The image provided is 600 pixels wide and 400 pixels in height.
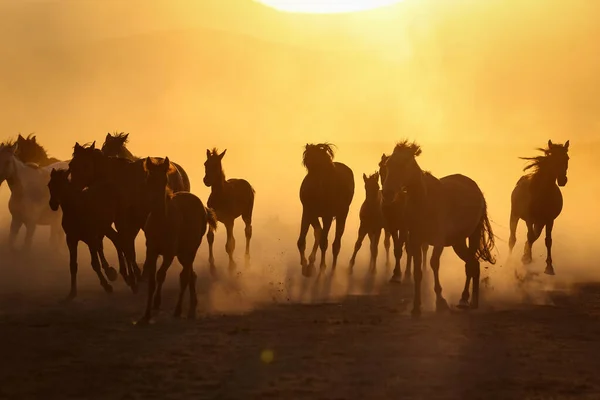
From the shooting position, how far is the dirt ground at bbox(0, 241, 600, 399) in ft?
30.3

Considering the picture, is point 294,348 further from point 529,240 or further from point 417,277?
point 529,240

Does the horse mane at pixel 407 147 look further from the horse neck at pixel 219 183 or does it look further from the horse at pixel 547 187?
the horse at pixel 547 187

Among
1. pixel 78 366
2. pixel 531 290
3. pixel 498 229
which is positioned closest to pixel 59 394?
pixel 78 366

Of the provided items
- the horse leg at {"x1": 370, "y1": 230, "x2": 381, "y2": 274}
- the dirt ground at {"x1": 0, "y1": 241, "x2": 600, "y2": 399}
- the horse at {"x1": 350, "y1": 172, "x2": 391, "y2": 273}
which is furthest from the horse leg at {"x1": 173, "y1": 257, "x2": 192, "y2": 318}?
the horse at {"x1": 350, "y1": 172, "x2": 391, "y2": 273}

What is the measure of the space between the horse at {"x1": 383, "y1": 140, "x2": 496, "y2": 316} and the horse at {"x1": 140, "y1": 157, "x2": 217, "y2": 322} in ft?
9.18

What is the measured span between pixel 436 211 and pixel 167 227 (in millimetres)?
4203

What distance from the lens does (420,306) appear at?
46.7 ft

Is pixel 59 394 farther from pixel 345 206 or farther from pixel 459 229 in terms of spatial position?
pixel 345 206

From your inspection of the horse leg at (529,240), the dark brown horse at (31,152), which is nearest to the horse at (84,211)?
the horse leg at (529,240)

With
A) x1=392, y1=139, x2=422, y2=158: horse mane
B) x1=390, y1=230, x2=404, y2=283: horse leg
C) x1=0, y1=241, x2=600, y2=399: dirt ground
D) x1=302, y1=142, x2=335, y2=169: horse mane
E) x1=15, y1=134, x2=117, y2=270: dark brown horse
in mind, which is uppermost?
x1=15, y1=134, x2=117, y2=270: dark brown horse

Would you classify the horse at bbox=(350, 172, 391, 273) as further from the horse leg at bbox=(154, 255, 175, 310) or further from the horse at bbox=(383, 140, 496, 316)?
the horse leg at bbox=(154, 255, 175, 310)

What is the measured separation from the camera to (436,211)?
48.1ft

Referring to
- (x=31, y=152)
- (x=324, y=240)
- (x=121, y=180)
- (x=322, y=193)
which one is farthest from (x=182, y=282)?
(x=31, y=152)

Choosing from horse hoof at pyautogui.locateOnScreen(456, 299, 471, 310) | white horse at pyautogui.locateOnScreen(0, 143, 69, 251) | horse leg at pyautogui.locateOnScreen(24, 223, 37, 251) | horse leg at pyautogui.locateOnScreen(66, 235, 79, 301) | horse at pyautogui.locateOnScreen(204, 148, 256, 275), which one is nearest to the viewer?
horse hoof at pyautogui.locateOnScreen(456, 299, 471, 310)
